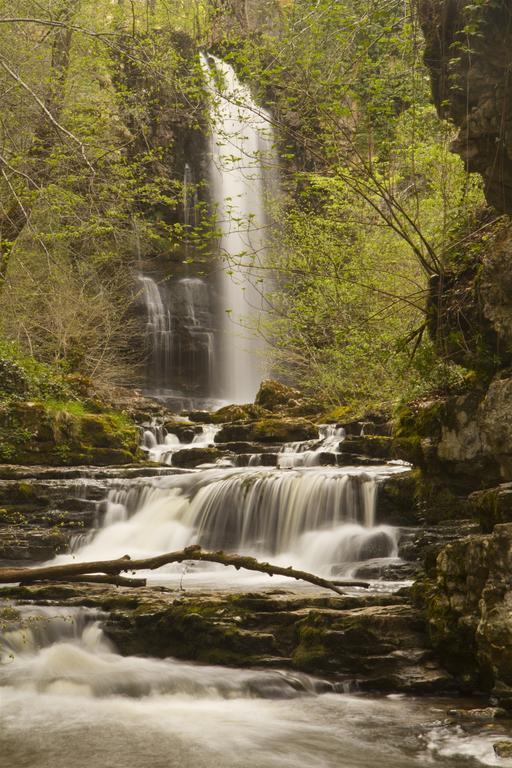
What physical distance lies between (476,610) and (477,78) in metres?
5.51

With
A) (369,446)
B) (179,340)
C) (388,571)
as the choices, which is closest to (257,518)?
(388,571)

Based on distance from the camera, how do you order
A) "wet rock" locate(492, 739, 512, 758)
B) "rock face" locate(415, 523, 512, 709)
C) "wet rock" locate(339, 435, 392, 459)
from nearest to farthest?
"wet rock" locate(492, 739, 512, 758), "rock face" locate(415, 523, 512, 709), "wet rock" locate(339, 435, 392, 459)

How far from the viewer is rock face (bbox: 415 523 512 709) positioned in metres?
5.80

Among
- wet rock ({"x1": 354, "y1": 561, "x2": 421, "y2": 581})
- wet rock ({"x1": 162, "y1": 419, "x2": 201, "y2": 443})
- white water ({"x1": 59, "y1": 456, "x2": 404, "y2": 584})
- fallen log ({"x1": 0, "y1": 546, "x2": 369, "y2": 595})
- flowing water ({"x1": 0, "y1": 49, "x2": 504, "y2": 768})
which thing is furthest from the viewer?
wet rock ({"x1": 162, "y1": 419, "x2": 201, "y2": 443})

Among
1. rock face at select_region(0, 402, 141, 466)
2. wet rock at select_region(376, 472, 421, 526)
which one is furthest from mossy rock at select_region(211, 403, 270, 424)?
wet rock at select_region(376, 472, 421, 526)

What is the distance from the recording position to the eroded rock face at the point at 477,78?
7.71 metres

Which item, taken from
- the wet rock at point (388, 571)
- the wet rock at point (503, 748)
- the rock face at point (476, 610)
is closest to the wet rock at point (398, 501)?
the wet rock at point (388, 571)

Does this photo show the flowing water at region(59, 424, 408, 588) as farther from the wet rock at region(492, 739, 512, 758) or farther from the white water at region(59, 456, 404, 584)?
the wet rock at region(492, 739, 512, 758)

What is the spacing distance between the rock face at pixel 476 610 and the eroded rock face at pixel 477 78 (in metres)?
4.21

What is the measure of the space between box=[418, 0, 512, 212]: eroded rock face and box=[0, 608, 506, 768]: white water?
220 inches

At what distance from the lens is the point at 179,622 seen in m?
7.48

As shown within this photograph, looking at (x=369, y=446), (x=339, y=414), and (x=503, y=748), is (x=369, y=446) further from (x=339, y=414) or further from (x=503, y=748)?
(x=503, y=748)

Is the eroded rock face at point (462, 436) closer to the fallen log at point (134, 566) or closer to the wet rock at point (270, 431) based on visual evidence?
the fallen log at point (134, 566)

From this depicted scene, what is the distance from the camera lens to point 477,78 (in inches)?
315
